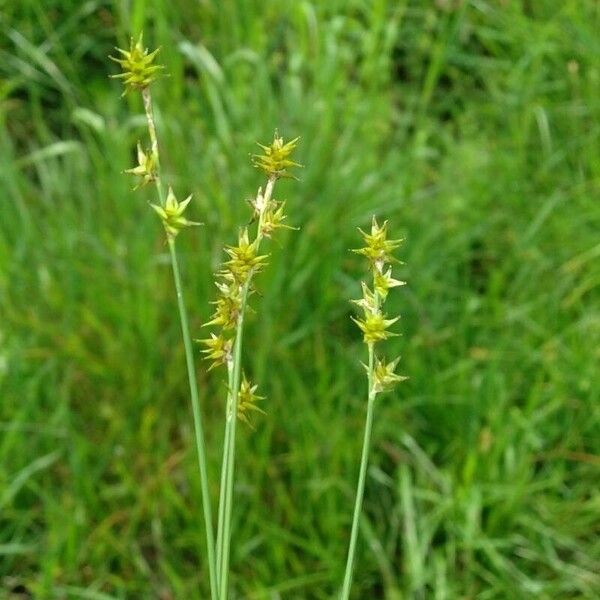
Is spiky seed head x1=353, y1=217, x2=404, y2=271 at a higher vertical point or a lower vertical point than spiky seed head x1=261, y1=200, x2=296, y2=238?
lower

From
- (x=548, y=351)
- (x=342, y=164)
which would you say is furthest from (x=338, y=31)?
(x=548, y=351)

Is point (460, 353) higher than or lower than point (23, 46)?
lower

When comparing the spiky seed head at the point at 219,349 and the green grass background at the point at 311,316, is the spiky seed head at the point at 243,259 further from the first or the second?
the green grass background at the point at 311,316

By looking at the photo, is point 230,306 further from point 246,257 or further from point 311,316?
point 311,316

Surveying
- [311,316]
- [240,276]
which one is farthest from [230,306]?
[311,316]

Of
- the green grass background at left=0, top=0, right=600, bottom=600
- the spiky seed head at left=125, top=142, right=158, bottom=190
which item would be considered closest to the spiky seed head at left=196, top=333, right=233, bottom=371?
the spiky seed head at left=125, top=142, right=158, bottom=190

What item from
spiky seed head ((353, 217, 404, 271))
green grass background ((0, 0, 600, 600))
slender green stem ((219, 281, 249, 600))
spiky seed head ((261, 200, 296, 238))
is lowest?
green grass background ((0, 0, 600, 600))

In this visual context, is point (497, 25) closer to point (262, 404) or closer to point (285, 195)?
point (285, 195)

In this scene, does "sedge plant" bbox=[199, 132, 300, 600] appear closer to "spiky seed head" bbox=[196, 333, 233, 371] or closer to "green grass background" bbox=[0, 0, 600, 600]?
"spiky seed head" bbox=[196, 333, 233, 371]

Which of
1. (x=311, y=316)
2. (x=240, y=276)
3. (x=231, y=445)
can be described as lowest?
(x=311, y=316)
